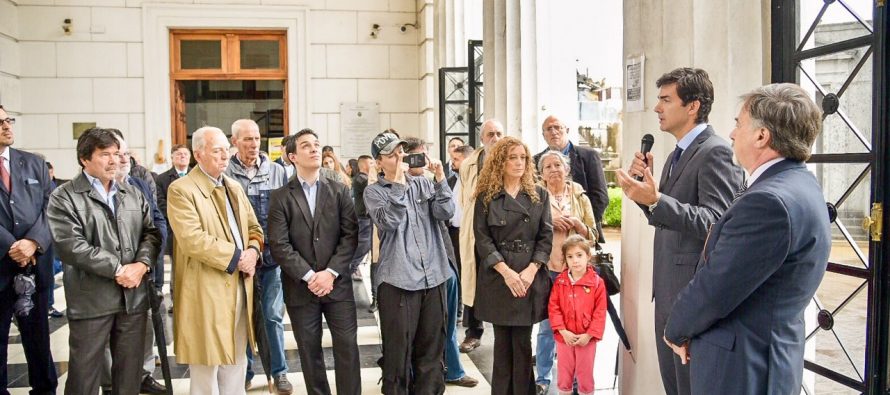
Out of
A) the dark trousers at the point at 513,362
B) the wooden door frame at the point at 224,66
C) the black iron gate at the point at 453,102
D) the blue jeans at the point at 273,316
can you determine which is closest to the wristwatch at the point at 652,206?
the dark trousers at the point at 513,362

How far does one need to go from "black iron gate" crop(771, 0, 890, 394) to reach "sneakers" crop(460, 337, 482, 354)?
252cm

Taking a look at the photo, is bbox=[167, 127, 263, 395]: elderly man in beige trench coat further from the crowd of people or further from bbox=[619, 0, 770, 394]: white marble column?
bbox=[619, 0, 770, 394]: white marble column

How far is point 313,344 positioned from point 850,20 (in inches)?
115

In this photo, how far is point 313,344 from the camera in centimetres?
405

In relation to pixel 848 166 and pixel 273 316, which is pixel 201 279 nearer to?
pixel 273 316

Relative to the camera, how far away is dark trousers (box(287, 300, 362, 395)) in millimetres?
4043

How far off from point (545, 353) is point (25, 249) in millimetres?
2972

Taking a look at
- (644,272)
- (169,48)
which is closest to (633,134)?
(644,272)

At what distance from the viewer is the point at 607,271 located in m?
4.28

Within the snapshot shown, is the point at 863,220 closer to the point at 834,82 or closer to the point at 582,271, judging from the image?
the point at 834,82

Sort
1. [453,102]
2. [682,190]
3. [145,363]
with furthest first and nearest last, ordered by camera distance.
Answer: [453,102] < [145,363] < [682,190]

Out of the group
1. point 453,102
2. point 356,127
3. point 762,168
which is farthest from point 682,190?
point 356,127

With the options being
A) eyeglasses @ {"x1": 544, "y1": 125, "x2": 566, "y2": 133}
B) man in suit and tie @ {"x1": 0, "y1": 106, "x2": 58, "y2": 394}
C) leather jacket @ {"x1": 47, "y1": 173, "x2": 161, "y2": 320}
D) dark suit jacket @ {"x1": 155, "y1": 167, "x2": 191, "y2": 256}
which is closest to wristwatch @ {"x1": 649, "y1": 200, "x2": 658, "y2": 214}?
eyeglasses @ {"x1": 544, "y1": 125, "x2": 566, "y2": 133}

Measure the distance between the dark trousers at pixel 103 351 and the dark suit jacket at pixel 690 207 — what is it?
257 cm
